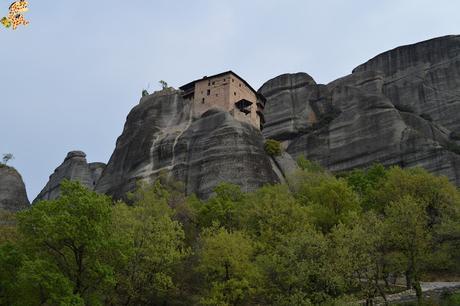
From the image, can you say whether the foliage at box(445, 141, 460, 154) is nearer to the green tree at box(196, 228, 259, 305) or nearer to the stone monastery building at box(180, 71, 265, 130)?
the stone monastery building at box(180, 71, 265, 130)

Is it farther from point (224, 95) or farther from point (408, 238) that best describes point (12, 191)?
point (408, 238)

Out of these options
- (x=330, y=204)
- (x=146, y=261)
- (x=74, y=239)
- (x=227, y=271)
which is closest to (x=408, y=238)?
(x=227, y=271)

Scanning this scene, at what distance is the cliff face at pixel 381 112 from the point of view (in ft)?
229

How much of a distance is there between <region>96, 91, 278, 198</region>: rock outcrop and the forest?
19905 mm

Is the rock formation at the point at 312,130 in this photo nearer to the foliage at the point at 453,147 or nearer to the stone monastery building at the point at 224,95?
the foliage at the point at 453,147

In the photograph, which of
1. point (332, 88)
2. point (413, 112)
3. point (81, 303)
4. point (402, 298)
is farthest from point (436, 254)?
point (332, 88)

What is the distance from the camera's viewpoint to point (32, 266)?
2552cm

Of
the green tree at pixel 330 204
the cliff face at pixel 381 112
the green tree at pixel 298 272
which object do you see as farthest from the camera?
the cliff face at pixel 381 112

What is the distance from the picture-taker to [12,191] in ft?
254

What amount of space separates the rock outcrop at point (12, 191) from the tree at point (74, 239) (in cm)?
4998


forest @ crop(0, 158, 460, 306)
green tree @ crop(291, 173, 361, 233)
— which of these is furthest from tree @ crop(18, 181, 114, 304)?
green tree @ crop(291, 173, 361, 233)

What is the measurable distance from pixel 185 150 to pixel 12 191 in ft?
89.2

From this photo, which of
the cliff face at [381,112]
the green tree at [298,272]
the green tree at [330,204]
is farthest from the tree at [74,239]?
the cliff face at [381,112]

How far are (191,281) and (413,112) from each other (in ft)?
185
